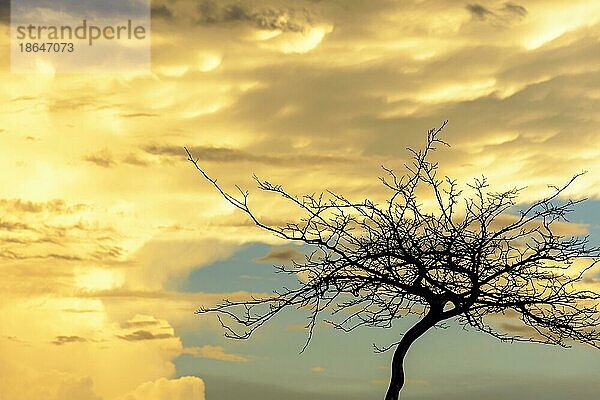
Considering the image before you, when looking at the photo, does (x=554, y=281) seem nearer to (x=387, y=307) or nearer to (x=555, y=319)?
(x=555, y=319)

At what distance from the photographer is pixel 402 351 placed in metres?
17.6

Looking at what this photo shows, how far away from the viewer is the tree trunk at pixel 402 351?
1755 centimetres

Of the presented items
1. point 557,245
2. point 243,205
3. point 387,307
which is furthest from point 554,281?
point 243,205

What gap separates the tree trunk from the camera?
17547mm

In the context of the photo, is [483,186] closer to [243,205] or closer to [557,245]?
[557,245]

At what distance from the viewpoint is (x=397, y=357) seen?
17.6 metres

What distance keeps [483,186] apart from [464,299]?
1.02 m

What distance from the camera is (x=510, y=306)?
17.6 m

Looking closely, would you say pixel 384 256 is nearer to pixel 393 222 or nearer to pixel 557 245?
pixel 393 222

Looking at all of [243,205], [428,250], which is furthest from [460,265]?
[243,205]

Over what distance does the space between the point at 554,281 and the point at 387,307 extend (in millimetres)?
1413

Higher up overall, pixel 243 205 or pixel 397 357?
pixel 243 205

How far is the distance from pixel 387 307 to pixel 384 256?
0.52 meters

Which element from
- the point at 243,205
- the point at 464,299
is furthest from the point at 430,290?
the point at 243,205
